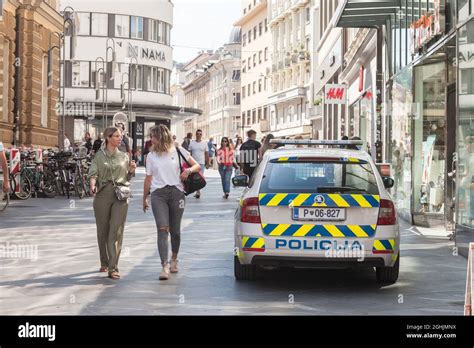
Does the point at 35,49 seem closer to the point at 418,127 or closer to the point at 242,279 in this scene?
the point at 418,127

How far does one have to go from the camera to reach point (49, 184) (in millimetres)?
24000

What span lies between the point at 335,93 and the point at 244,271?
20.6 m

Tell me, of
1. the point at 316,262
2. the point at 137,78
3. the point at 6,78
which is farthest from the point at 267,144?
the point at 137,78

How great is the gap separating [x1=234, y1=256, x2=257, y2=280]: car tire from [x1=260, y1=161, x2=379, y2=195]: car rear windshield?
88cm

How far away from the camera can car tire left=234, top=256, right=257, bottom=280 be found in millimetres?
9734

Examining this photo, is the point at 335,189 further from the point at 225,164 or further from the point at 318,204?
the point at 225,164

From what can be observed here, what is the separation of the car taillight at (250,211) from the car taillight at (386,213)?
4.04 feet

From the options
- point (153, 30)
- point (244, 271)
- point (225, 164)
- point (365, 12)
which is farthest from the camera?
point (153, 30)

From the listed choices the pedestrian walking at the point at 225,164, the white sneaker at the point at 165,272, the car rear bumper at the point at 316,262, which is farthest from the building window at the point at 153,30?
the car rear bumper at the point at 316,262

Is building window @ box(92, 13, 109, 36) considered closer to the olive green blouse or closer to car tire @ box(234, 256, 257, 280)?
the olive green blouse

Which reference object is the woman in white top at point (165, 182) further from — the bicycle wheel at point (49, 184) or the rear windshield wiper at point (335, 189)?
the bicycle wheel at point (49, 184)

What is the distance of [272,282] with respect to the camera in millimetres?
9820
